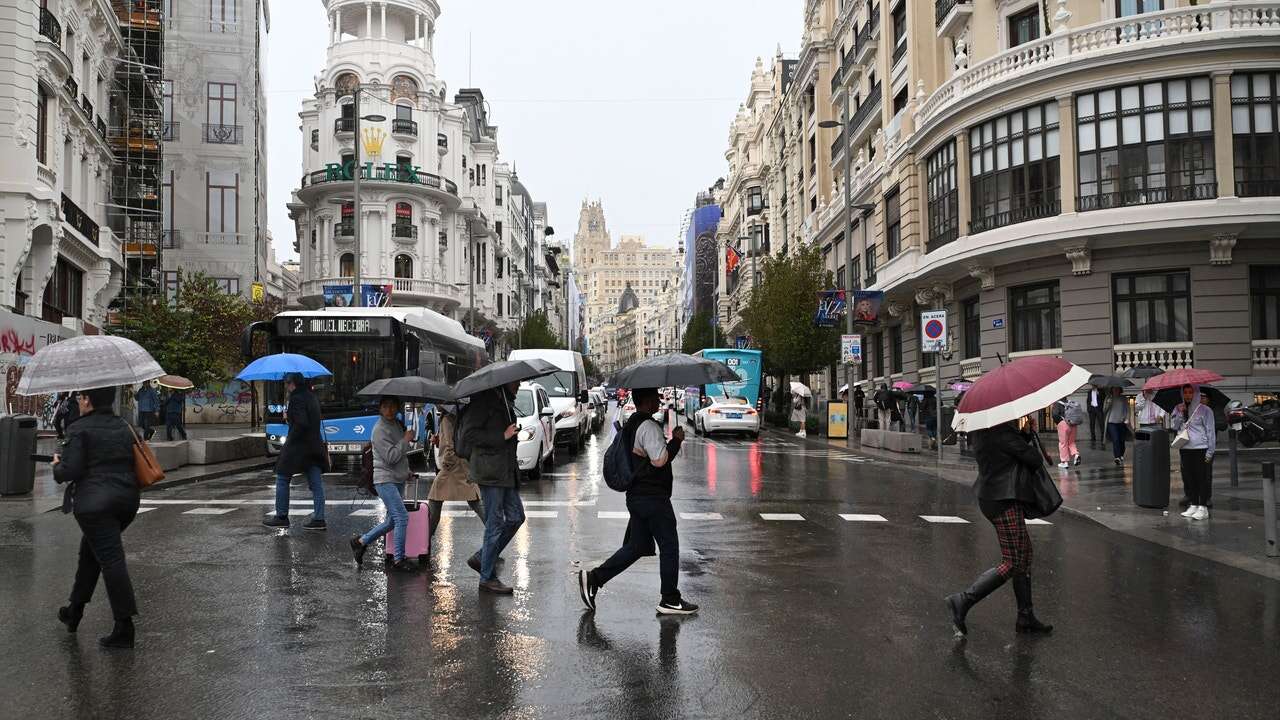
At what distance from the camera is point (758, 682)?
215 inches

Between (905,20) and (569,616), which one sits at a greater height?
(905,20)

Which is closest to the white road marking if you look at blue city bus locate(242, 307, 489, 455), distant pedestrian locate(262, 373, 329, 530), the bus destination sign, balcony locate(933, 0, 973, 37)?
distant pedestrian locate(262, 373, 329, 530)

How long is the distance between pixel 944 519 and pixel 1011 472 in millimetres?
6153

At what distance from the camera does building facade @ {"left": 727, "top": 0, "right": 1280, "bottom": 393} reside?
23891 mm

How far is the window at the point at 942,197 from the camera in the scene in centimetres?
2969

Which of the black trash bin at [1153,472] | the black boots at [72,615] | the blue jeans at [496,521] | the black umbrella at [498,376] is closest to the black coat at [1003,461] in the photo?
the black umbrella at [498,376]

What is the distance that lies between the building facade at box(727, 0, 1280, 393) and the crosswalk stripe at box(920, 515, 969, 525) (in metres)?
14.9

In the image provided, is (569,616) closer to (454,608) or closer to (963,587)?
(454,608)

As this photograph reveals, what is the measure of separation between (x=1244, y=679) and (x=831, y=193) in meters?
44.0

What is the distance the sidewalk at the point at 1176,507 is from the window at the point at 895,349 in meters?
16.2

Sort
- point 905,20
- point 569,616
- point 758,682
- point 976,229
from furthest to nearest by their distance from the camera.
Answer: point 905,20 < point 976,229 < point 569,616 < point 758,682

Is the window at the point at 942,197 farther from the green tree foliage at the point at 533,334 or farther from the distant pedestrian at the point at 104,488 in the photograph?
the green tree foliage at the point at 533,334

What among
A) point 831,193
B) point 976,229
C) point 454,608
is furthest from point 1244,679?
point 831,193

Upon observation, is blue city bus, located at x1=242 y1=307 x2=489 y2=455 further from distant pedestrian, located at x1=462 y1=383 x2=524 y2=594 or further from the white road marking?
distant pedestrian, located at x1=462 y1=383 x2=524 y2=594
